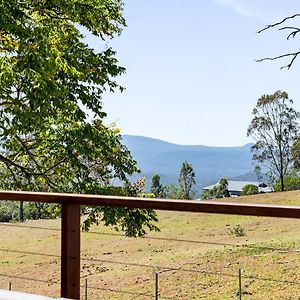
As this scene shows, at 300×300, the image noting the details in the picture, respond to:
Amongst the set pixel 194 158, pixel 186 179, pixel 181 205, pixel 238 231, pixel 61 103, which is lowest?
pixel 238 231

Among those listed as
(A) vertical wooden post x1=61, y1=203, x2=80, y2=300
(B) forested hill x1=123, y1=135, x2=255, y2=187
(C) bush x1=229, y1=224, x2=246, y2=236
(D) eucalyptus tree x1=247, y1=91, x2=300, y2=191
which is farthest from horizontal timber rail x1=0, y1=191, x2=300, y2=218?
(B) forested hill x1=123, y1=135, x2=255, y2=187

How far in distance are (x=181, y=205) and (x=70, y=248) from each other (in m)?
0.65

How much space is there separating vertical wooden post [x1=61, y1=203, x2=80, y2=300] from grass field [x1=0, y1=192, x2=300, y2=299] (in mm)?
5089

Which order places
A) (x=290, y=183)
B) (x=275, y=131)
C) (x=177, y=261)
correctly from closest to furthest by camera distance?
(x=177, y=261)
(x=290, y=183)
(x=275, y=131)

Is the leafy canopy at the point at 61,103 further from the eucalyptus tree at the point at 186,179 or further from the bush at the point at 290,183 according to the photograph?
the eucalyptus tree at the point at 186,179

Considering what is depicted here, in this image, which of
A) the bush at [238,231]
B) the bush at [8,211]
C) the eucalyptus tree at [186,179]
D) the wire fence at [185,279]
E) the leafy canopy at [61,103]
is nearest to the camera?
the leafy canopy at [61,103]

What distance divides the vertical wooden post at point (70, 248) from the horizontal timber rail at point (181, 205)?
0.18ft

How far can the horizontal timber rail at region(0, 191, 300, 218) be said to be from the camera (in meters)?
2.06

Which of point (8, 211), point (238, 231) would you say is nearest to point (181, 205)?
point (238, 231)

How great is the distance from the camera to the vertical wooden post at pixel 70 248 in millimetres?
2600

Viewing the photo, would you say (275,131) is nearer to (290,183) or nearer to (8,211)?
(290,183)

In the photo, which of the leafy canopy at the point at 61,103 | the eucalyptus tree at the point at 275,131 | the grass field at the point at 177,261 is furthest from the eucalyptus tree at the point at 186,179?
the leafy canopy at the point at 61,103

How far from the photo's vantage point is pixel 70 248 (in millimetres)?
2621

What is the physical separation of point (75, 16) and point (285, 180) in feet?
61.6
